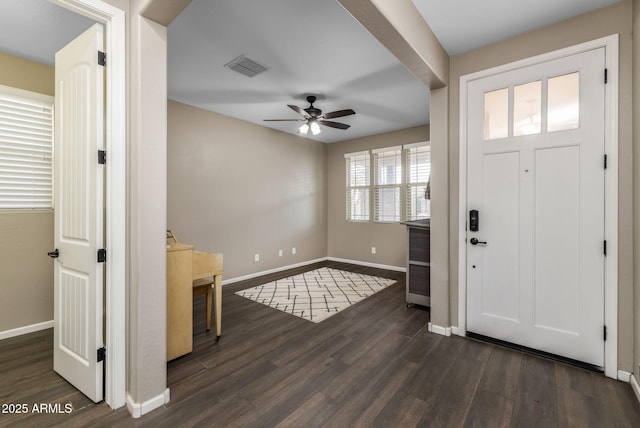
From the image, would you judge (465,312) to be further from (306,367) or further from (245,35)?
(245,35)

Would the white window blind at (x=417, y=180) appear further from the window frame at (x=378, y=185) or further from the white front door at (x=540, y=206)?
the white front door at (x=540, y=206)

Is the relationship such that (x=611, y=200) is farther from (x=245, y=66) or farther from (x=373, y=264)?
(x=373, y=264)

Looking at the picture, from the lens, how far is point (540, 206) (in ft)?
7.78

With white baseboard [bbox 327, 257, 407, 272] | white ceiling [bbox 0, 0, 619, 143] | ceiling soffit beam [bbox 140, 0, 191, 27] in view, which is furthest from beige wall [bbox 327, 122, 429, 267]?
ceiling soffit beam [bbox 140, 0, 191, 27]

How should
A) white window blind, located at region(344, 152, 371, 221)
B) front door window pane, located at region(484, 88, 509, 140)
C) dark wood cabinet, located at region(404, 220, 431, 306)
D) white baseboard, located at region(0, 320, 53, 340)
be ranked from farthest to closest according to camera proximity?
white window blind, located at region(344, 152, 371, 221)
dark wood cabinet, located at region(404, 220, 431, 306)
white baseboard, located at region(0, 320, 53, 340)
front door window pane, located at region(484, 88, 509, 140)

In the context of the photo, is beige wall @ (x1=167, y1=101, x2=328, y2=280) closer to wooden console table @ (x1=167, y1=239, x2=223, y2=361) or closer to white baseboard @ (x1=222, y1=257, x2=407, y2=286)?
white baseboard @ (x1=222, y1=257, x2=407, y2=286)

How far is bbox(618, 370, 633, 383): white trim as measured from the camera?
2016 millimetres

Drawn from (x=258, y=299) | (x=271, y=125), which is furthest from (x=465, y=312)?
(x=271, y=125)

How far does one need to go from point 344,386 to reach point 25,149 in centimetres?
364

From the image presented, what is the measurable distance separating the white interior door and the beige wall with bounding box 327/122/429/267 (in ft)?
15.4

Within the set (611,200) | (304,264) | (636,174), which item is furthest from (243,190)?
(636,174)

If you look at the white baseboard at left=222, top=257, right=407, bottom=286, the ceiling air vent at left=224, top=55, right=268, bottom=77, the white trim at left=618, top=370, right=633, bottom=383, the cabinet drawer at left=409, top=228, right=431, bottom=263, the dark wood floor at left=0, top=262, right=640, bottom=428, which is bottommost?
the dark wood floor at left=0, top=262, right=640, bottom=428

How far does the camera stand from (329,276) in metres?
5.07

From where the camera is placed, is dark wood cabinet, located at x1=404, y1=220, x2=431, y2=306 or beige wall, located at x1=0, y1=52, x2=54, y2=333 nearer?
beige wall, located at x1=0, y1=52, x2=54, y2=333
